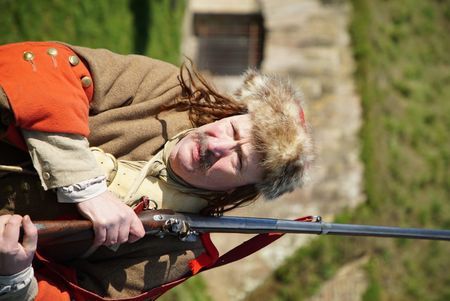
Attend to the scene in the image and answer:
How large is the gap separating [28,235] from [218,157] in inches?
27.3

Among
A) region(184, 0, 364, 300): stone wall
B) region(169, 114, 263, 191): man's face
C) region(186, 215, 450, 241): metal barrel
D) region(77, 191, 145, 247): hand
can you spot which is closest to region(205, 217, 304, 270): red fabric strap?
region(186, 215, 450, 241): metal barrel

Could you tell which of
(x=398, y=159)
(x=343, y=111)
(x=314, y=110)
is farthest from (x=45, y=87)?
(x=398, y=159)

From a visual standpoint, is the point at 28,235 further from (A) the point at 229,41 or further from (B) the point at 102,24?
(A) the point at 229,41

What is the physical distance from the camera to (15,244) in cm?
221

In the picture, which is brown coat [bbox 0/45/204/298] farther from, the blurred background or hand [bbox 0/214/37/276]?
the blurred background

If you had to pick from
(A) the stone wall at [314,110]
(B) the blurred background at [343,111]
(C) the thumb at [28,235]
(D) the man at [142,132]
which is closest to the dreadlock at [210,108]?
(D) the man at [142,132]

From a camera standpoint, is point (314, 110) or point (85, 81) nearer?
point (85, 81)

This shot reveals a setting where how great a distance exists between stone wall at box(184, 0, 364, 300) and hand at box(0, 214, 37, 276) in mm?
4330

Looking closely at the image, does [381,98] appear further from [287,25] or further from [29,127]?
[29,127]

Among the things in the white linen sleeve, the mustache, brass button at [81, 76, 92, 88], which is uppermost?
brass button at [81, 76, 92, 88]

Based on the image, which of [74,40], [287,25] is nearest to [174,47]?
[287,25]

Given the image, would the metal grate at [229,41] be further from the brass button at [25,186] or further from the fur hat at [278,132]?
the brass button at [25,186]

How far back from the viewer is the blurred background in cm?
685

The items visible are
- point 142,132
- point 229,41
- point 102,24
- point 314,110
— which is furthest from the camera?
point 229,41
